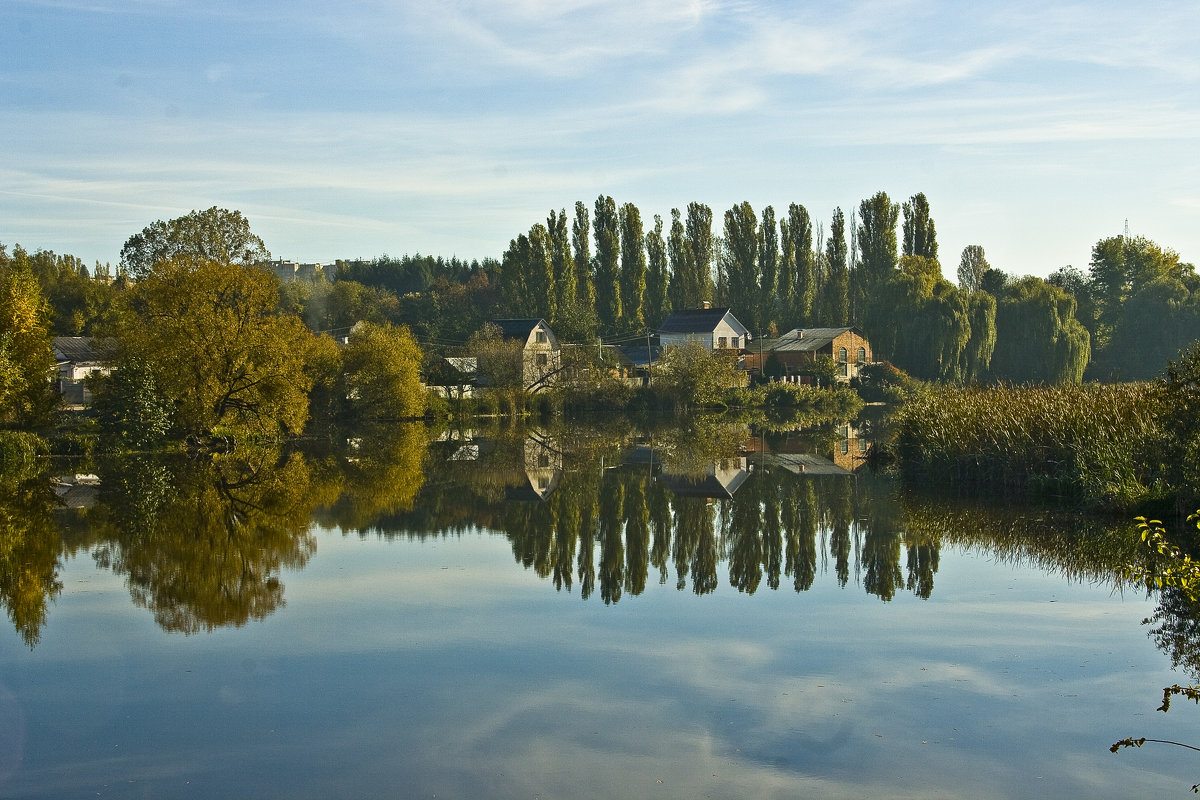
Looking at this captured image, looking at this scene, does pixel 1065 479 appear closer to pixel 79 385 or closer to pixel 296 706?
pixel 296 706

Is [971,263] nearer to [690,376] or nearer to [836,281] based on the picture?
[836,281]

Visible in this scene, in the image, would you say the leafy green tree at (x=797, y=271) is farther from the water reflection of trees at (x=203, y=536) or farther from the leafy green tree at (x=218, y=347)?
the water reflection of trees at (x=203, y=536)

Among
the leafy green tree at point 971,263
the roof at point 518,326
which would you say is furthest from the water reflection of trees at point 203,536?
the leafy green tree at point 971,263

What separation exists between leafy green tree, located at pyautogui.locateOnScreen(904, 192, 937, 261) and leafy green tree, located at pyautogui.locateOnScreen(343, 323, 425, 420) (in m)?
39.2

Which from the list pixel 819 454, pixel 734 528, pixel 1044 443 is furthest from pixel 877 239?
pixel 734 528

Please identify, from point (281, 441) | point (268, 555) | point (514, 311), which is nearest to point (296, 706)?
point (268, 555)

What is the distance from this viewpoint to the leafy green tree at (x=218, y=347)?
110ft

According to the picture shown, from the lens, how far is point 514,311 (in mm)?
72125

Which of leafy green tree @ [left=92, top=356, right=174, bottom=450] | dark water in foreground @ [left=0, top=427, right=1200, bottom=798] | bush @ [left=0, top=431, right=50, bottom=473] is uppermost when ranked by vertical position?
leafy green tree @ [left=92, top=356, right=174, bottom=450]

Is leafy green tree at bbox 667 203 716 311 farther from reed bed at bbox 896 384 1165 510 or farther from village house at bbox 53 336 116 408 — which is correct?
reed bed at bbox 896 384 1165 510

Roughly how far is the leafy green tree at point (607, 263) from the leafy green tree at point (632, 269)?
57 cm

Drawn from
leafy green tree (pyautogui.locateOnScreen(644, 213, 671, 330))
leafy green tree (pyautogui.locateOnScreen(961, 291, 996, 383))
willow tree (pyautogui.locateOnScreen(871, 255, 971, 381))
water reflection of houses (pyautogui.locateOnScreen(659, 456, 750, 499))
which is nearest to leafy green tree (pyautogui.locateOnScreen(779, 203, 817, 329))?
leafy green tree (pyautogui.locateOnScreen(644, 213, 671, 330))

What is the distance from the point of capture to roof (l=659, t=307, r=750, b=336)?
69375mm

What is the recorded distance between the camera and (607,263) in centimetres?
7338
